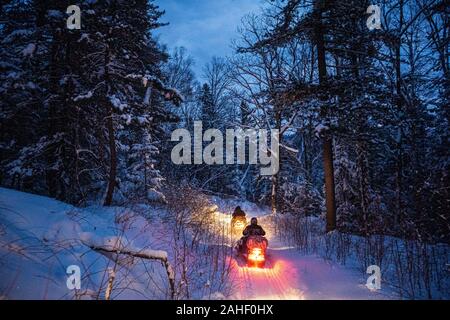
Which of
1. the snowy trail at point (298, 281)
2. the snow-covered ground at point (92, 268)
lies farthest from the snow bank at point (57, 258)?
the snowy trail at point (298, 281)

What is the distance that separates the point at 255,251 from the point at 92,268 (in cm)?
430

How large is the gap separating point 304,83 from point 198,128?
70.2 feet

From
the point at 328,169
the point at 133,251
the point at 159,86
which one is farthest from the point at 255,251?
the point at 159,86

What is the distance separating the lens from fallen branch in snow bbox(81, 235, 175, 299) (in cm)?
442

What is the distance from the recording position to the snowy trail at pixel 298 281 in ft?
16.9

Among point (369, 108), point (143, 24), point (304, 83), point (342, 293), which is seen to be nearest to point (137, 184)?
point (143, 24)

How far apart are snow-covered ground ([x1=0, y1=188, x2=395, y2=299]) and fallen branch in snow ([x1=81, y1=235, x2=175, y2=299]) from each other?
2cm

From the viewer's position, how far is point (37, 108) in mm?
12977

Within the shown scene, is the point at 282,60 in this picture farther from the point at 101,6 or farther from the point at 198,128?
the point at 101,6

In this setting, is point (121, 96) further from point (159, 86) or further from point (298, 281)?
point (298, 281)

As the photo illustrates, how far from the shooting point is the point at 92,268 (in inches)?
176

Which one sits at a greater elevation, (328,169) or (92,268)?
(328,169)

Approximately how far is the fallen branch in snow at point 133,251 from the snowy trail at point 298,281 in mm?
1381
